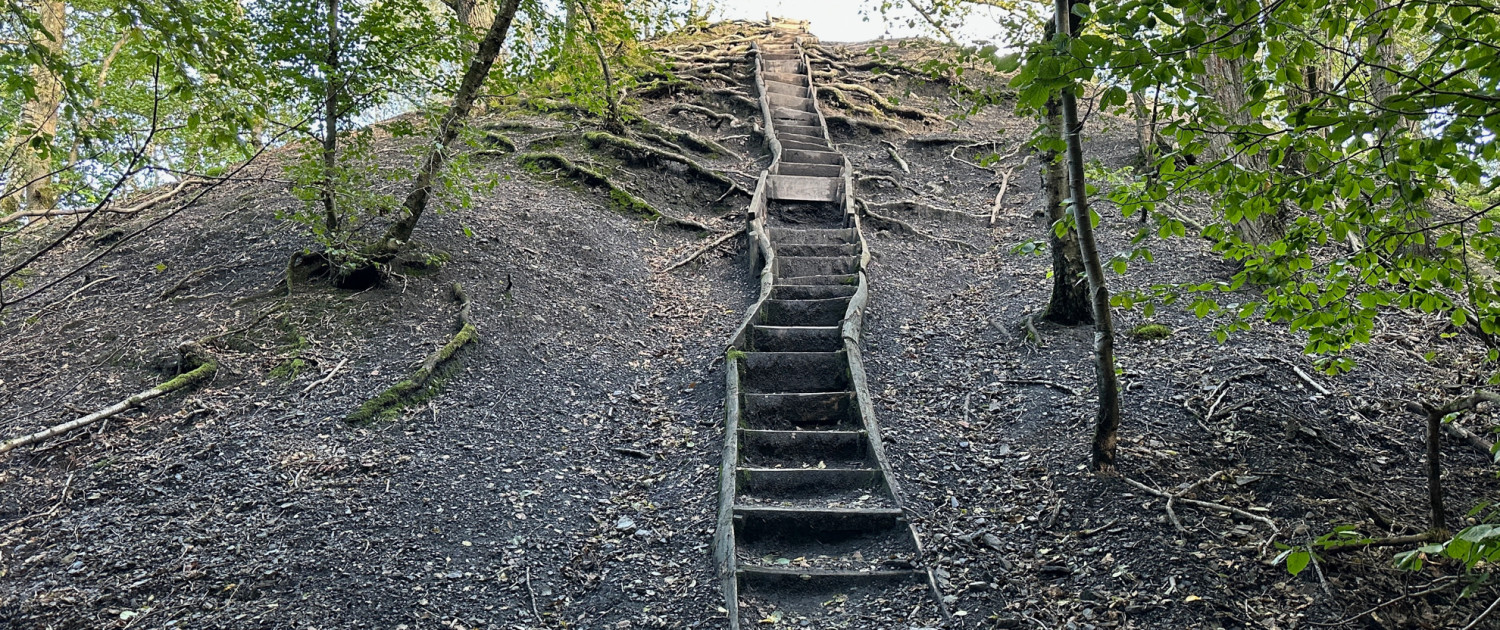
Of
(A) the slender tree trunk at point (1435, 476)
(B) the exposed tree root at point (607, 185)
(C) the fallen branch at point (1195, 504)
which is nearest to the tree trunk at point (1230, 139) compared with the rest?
(C) the fallen branch at point (1195, 504)

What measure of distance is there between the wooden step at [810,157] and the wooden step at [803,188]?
2.83 ft

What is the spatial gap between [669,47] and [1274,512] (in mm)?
16790

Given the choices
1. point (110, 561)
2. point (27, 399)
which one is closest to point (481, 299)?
point (27, 399)

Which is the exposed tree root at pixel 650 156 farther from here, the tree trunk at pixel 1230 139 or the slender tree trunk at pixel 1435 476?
the slender tree trunk at pixel 1435 476

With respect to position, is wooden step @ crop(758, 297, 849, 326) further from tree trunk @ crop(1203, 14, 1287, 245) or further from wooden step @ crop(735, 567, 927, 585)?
tree trunk @ crop(1203, 14, 1287, 245)

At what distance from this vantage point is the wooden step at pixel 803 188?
11039mm

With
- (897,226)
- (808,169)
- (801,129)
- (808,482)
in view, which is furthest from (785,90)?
(808,482)

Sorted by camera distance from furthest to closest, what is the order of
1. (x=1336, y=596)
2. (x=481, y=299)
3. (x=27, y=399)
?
(x=481, y=299) → (x=27, y=399) → (x=1336, y=596)

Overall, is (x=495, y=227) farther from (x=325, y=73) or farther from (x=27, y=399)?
(x=27, y=399)

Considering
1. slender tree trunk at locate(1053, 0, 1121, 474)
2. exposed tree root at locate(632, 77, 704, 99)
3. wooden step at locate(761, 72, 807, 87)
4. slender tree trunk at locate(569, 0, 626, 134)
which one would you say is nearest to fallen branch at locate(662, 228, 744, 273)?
slender tree trunk at locate(569, 0, 626, 134)

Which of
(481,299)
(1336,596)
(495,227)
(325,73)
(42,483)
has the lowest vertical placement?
(1336,596)

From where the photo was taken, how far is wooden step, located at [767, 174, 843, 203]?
11.0 m

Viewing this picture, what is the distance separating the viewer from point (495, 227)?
29.4 ft

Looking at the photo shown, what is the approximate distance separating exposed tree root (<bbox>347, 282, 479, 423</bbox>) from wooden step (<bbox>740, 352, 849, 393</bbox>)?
2450 millimetres
